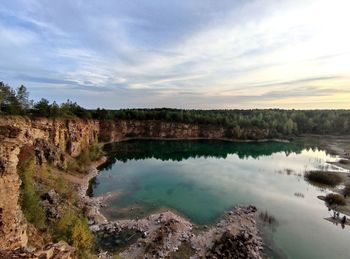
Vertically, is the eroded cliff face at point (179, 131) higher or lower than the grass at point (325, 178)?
higher

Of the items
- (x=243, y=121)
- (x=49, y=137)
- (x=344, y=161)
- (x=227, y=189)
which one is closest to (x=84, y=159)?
(x=49, y=137)

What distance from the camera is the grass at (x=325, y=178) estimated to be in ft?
138

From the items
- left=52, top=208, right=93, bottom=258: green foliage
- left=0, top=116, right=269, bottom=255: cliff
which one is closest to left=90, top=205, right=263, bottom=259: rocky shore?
left=52, top=208, right=93, bottom=258: green foliage

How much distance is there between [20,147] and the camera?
11289 millimetres

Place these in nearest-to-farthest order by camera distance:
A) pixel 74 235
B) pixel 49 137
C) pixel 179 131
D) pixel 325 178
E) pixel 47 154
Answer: pixel 74 235 → pixel 47 154 → pixel 49 137 → pixel 325 178 → pixel 179 131

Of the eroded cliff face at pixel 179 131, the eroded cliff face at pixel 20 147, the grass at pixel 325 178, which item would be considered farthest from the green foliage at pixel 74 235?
the eroded cliff face at pixel 179 131

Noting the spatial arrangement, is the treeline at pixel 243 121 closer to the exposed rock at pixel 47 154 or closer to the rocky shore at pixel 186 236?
the exposed rock at pixel 47 154

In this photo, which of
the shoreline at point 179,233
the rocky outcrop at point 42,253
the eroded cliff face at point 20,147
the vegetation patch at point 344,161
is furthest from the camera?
the vegetation patch at point 344,161

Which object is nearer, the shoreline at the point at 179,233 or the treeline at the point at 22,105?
the shoreline at the point at 179,233

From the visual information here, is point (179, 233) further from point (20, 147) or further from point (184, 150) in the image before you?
point (184, 150)

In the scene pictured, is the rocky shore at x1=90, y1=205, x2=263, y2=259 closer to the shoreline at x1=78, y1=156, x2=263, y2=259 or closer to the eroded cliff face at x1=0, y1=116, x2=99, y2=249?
the shoreline at x1=78, y1=156, x2=263, y2=259

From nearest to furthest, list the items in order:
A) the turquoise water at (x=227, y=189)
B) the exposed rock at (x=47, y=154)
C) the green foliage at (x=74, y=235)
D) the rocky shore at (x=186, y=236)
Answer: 1. the green foliage at (x=74, y=235)
2. the rocky shore at (x=186, y=236)
3. the turquoise water at (x=227, y=189)
4. the exposed rock at (x=47, y=154)

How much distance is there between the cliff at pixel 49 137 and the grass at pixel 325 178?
39.2m

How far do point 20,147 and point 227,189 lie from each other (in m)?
30.9
